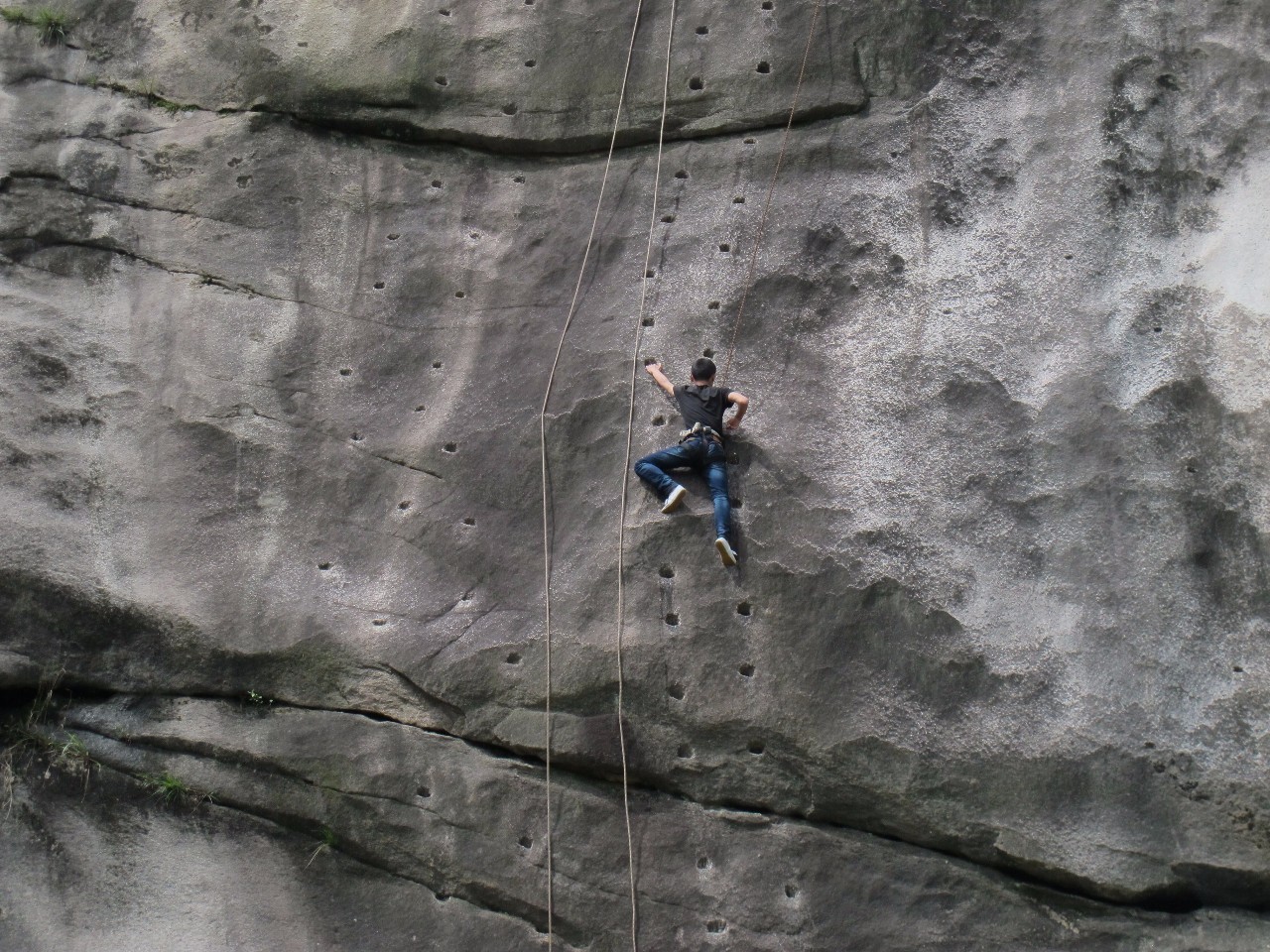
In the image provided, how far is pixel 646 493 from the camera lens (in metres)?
5.96

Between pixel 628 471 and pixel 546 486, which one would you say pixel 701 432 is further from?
pixel 546 486

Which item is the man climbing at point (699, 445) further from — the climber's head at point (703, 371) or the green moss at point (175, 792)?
the green moss at point (175, 792)

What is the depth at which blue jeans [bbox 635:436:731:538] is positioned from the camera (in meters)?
5.81

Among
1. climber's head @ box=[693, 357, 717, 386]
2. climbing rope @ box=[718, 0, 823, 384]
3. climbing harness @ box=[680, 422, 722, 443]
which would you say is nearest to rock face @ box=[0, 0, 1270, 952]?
climbing rope @ box=[718, 0, 823, 384]

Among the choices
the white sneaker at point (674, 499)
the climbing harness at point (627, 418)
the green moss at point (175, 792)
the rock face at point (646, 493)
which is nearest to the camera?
the rock face at point (646, 493)

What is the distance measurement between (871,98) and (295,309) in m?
3.32

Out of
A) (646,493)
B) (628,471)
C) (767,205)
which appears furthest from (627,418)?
(767,205)

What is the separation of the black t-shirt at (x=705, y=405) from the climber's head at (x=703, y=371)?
0.04 metres

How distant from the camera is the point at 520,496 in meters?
6.11

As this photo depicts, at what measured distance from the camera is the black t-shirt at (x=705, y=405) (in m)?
5.86

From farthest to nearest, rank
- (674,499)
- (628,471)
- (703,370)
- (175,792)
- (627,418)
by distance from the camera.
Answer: (627,418) < (628,471) < (703,370) < (674,499) < (175,792)

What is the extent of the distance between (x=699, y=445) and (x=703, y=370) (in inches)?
14.1

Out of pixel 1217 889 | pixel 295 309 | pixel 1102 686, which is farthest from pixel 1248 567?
pixel 295 309

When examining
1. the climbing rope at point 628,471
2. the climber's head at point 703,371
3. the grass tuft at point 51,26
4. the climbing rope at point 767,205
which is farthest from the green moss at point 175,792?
the grass tuft at point 51,26
